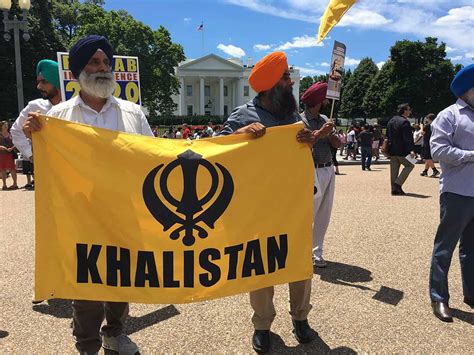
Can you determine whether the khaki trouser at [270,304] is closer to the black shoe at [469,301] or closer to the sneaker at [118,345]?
the sneaker at [118,345]

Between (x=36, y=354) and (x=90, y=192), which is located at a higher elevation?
(x=90, y=192)

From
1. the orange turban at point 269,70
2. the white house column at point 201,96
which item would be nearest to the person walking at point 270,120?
the orange turban at point 269,70

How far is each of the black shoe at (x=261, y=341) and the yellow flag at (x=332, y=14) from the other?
96.2 inches

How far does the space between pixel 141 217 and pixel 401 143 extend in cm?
897

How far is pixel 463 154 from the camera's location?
338 centimetres

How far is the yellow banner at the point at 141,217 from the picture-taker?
2629mm

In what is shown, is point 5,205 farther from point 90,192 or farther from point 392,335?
point 392,335

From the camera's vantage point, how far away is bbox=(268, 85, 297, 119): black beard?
10.1 feet

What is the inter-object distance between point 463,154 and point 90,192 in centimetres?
296

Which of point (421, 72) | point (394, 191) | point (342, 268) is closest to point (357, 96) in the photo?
point (421, 72)

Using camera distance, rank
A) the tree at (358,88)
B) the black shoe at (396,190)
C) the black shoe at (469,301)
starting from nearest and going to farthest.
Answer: the black shoe at (469,301), the black shoe at (396,190), the tree at (358,88)

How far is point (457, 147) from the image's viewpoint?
352 centimetres

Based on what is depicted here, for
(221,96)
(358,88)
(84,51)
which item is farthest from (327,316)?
(221,96)

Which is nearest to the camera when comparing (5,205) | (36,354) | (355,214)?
(36,354)
